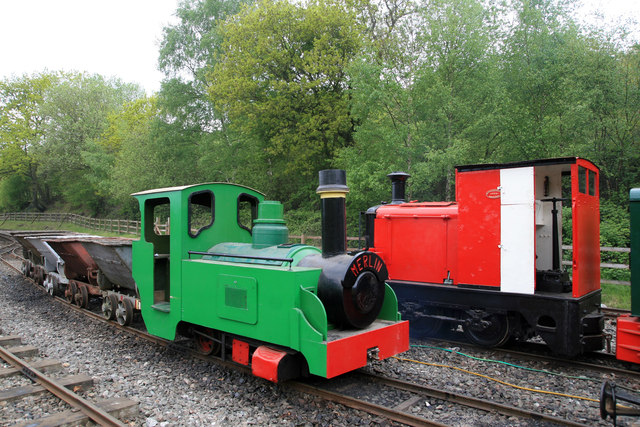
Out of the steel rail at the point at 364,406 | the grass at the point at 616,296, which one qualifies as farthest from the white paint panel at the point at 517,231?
the grass at the point at 616,296

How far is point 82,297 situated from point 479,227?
28.6 feet

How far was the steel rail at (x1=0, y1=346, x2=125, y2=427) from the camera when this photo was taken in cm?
425

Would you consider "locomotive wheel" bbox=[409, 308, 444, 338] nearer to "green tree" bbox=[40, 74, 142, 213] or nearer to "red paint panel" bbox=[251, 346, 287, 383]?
"red paint panel" bbox=[251, 346, 287, 383]

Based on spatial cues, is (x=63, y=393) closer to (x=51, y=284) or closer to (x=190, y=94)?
(x=51, y=284)

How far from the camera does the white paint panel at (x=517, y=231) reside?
20.2 ft

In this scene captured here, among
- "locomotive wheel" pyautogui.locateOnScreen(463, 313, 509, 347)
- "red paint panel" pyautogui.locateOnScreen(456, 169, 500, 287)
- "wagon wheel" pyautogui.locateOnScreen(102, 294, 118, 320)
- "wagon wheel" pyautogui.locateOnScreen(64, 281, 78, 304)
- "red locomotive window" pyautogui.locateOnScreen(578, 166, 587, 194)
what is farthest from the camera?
"wagon wheel" pyautogui.locateOnScreen(64, 281, 78, 304)

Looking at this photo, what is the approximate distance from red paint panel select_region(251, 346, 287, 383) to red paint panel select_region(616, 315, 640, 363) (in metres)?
4.47

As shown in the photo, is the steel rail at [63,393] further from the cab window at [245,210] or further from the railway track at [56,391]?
the cab window at [245,210]

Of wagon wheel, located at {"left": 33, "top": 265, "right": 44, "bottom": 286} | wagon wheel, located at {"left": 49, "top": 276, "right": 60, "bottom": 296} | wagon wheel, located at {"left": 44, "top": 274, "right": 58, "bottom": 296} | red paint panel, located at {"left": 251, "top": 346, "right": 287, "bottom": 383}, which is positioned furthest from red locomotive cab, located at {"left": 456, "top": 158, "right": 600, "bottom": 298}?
wagon wheel, located at {"left": 33, "top": 265, "right": 44, "bottom": 286}

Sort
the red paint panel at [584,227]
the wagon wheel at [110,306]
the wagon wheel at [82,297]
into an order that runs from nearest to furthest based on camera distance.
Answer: the red paint panel at [584,227]
the wagon wheel at [110,306]
the wagon wheel at [82,297]

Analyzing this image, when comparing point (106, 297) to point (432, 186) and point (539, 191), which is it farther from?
point (432, 186)

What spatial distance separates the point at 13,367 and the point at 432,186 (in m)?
15.4

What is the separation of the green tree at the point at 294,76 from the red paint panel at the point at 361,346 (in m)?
15.0

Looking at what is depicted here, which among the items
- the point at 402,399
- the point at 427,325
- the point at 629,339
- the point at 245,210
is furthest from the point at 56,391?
the point at 629,339
